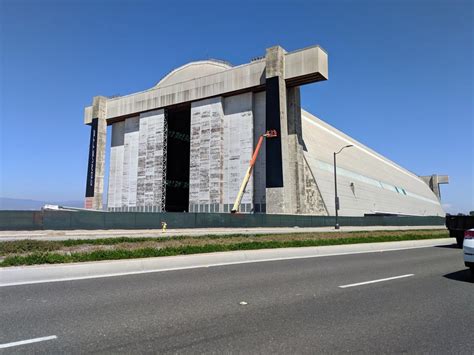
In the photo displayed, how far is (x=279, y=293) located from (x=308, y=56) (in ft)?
140

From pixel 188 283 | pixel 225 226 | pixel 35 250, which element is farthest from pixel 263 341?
pixel 225 226

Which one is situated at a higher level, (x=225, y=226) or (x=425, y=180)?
(x=425, y=180)

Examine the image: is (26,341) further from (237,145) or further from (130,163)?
(130,163)

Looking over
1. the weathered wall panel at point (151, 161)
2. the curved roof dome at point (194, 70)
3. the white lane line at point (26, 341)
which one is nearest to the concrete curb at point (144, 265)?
the white lane line at point (26, 341)

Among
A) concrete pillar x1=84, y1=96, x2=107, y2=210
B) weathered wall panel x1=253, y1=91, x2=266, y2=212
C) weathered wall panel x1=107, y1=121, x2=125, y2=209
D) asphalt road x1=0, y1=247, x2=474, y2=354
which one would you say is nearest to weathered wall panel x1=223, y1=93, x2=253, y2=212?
weathered wall panel x1=253, y1=91, x2=266, y2=212

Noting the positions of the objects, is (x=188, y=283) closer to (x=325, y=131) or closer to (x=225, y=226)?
(x=225, y=226)

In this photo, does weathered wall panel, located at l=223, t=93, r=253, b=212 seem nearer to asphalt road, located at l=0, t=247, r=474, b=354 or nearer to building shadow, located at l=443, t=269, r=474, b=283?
building shadow, located at l=443, t=269, r=474, b=283

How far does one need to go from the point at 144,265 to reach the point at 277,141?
121 feet

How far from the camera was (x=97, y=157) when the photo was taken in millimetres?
64562

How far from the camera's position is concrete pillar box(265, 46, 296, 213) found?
4541cm

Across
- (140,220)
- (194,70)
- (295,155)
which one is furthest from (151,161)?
(140,220)

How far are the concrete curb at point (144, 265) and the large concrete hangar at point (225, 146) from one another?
28.9 meters

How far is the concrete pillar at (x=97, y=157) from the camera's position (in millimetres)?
63781

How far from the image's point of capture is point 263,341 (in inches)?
193
